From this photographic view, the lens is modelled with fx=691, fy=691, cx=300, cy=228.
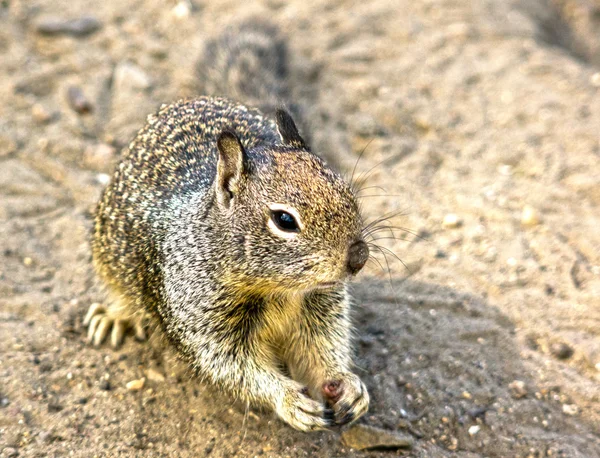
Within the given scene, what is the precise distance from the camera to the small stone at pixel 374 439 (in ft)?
11.2

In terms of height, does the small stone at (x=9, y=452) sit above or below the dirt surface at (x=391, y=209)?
below

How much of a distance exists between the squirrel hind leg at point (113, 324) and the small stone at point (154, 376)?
28 cm

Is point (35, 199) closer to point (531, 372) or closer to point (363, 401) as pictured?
point (363, 401)

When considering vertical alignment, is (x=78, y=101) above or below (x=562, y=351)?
above

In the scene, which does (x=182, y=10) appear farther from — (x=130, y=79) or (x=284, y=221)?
(x=284, y=221)

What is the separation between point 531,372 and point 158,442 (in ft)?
6.69

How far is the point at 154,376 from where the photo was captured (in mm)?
3787

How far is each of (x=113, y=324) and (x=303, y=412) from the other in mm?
1414

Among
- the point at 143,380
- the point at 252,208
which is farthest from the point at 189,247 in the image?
the point at 143,380

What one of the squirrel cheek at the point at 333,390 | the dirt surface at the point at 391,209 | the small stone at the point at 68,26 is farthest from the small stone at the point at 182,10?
the squirrel cheek at the point at 333,390

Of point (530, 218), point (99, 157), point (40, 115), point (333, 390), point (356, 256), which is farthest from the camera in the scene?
point (40, 115)

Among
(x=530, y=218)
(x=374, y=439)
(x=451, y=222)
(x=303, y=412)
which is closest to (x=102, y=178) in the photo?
(x=451, y=222)

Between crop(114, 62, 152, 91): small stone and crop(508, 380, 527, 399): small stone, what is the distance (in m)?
3.77

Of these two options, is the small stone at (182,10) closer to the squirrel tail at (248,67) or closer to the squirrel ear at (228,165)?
the squirrel tail at (248,67)
